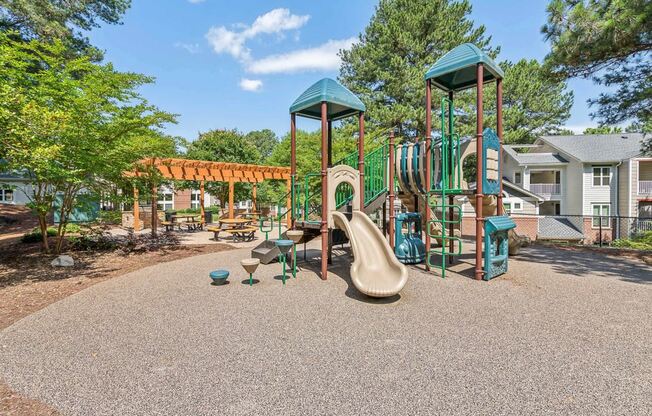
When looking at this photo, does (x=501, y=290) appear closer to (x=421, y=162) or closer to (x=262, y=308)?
(x=421, y=162)

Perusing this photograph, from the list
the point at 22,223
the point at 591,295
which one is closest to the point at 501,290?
the point at 591,295

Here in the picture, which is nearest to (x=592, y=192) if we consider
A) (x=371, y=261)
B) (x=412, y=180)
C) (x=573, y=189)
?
(x=573, y=189)

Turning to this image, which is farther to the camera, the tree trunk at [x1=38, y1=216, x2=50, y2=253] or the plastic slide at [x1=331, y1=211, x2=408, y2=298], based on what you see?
the tree trunk at [x1=38, y1=216, x2=50, y2=253]

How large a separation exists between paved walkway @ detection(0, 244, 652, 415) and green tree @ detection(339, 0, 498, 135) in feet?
50.8

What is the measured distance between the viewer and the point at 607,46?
26.6ft

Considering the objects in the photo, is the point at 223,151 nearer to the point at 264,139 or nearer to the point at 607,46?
the point at 607,46

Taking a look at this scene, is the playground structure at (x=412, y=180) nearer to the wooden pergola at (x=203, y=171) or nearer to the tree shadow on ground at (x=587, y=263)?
the tree shadow on ground at (x=587, y=263)

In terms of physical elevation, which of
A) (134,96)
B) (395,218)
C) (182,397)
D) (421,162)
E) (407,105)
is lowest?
(182,397)

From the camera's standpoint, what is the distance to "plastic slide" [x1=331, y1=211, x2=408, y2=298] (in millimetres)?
5023

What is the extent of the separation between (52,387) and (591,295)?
282 inches

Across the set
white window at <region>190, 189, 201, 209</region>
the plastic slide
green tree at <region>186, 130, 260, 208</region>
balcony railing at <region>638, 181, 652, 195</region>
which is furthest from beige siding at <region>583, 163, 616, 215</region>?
white window at <region>190, 189, 201, 209</region>

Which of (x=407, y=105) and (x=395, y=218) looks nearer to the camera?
(x=395, y=218)

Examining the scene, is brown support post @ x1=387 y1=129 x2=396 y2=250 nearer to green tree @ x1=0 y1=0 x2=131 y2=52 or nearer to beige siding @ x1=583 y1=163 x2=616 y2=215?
green tree @ x1=0 y1=0 x2=131 y2=52

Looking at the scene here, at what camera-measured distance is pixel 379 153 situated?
8.46m
